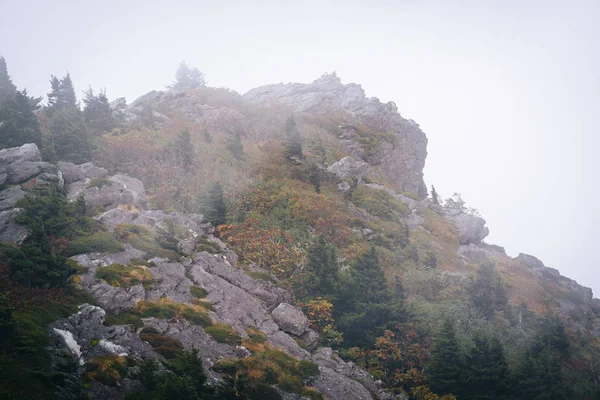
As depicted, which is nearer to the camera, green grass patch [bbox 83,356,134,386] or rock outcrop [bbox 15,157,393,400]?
green grass patch [bbox 83,356,134,386]

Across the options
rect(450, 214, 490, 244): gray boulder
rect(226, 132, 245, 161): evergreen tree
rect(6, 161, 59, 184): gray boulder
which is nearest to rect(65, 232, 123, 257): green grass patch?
rect(6, 161, 59, 184): gray boulder

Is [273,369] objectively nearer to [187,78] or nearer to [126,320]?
[126,320]

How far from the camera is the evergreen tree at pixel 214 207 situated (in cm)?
2183

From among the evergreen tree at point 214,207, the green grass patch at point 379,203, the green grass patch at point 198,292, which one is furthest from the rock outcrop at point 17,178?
the green grass patch at point 379,203

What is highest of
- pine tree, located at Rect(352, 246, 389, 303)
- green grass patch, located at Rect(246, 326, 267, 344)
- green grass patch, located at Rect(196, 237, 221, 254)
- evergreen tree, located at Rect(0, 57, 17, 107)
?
evergreen tree, located at Rect(0, 57, 17, 107)

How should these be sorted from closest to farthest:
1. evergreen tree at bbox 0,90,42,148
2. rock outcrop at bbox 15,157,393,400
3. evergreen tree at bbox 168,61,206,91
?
rock outcrop at bbox 15,157,393,400
evergreen tree at bbox 0,90,42,148
evergreen tree at bbox 168,61,206,91

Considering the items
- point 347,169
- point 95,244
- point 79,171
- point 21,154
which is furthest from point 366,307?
point 21,154

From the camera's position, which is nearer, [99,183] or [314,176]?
[99,183]

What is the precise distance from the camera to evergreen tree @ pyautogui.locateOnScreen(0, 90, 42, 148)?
893 inches

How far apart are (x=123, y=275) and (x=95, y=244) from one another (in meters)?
2.58

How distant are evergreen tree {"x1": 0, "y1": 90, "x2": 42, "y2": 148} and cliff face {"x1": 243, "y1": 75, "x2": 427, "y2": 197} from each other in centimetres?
3116

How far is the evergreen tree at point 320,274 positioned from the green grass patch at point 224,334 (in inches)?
203

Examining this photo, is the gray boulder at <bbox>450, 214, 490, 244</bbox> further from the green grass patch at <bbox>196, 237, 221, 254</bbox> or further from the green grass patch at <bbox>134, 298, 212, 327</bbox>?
the green grass patch at <bbox>134, 298, 212, 327</bbox>

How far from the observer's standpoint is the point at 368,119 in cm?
5209
